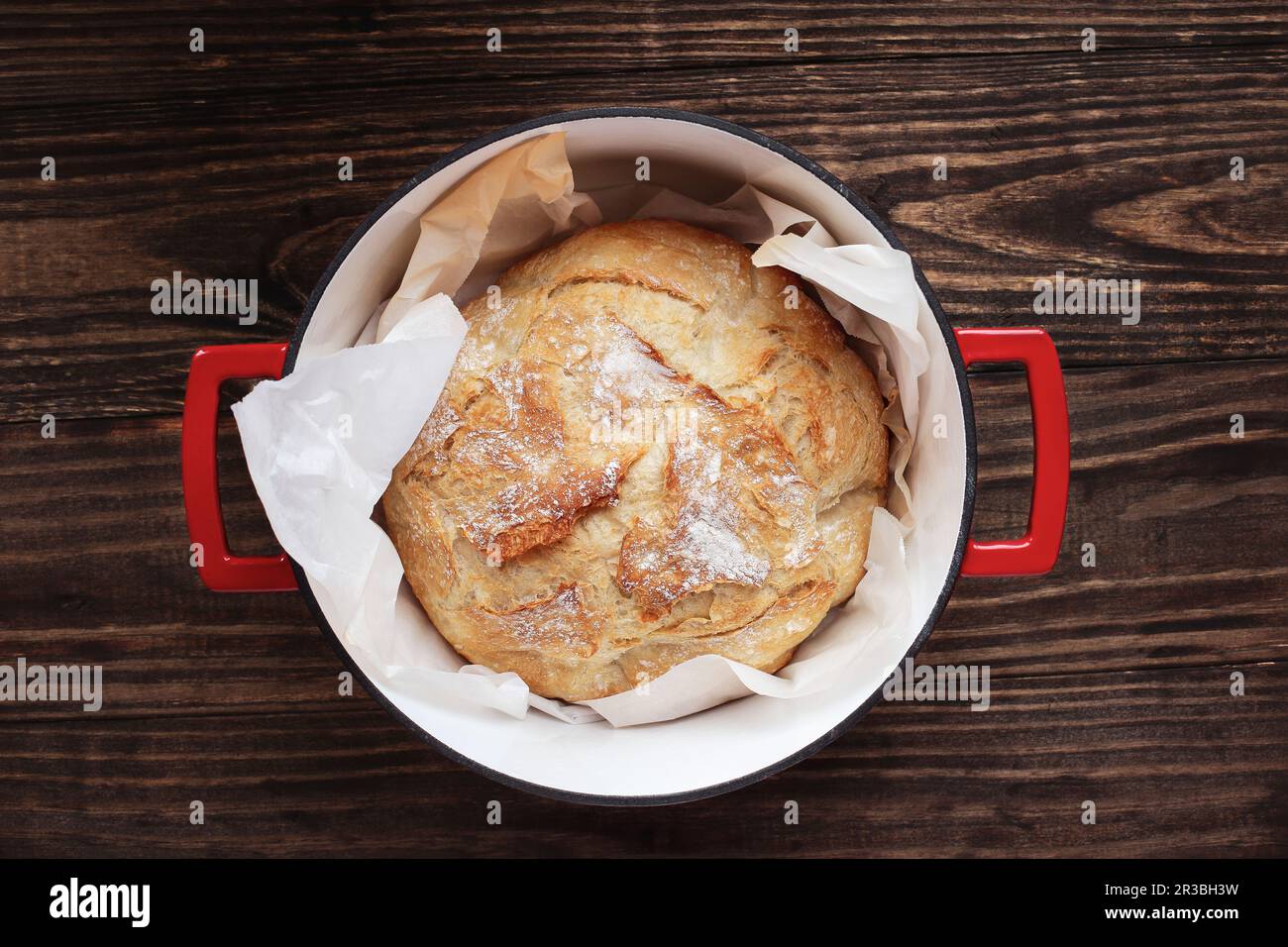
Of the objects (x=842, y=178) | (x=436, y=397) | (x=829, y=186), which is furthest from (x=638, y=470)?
(x=842, y=178)

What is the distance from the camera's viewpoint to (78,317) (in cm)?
114

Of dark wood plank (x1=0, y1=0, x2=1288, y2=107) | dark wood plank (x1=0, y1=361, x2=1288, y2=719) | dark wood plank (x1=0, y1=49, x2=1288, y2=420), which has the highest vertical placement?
dark wood plank (x1=0, y1=0, x2=1288, y2=107)

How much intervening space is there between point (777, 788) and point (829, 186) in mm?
714

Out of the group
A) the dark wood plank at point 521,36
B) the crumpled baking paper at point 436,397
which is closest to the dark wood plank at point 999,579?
the crumpled baking paper at point 436,397

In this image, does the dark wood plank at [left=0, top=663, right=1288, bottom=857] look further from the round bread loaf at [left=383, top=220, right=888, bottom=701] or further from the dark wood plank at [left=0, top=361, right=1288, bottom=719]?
the round bread loaf at [left=383, top=220, right=888, bottom=701]

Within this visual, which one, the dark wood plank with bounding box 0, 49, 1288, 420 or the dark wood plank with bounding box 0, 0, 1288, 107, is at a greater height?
the dark wood plank with bounding box 0, 0, 1288, 107

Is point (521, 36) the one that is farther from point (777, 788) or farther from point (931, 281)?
point (777, 788)

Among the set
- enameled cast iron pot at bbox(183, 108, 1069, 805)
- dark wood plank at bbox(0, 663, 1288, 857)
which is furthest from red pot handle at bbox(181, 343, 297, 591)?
dark wood plank at bbox(0, 663, 1288, 857)

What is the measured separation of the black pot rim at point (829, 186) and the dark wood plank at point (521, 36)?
11.5 inches

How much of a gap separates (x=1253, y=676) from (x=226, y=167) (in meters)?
1.37

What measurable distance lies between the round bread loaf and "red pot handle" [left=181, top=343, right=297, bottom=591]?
0.15 meters

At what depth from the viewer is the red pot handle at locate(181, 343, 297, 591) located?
2.90ft

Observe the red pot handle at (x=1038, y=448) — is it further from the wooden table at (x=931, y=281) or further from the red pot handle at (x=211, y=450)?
the red pot handle at (x=211, y=450)

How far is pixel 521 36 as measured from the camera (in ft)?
3.59
